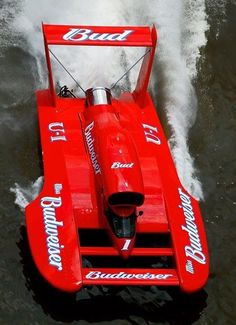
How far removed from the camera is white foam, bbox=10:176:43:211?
11.1 metres

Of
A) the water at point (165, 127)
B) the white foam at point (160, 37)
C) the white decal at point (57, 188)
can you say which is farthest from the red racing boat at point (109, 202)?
the white foam at point (160, 37)

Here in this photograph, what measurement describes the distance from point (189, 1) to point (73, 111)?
542 centimetres

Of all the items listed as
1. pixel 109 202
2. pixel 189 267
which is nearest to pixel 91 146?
pixel 109 202

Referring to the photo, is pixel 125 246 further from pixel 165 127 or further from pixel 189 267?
pixel 165 127

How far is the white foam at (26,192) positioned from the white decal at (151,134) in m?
1.79

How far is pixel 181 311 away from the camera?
32.7 ft

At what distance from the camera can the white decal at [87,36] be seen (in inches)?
437

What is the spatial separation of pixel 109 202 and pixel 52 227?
2.89 feet

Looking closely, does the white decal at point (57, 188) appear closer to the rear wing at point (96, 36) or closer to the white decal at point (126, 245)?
the white decal at point (126, 245)

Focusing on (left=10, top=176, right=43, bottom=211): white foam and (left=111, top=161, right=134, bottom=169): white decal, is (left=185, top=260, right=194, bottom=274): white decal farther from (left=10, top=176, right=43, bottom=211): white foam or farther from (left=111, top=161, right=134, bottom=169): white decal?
(left=10, top=176, right=43, bottom=211): white foam

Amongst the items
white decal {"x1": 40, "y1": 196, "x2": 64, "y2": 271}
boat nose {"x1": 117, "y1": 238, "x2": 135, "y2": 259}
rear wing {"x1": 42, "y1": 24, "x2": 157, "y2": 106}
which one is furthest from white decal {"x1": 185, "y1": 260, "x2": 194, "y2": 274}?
rear wing {"x1": 42, "y1": 24, "x2": 157, "y2": 106}

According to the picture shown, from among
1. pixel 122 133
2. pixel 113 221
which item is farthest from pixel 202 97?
pixel 113 221

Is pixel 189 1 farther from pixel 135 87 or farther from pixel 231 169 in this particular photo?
pixel 231 169

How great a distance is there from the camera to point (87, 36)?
36.6 feet
